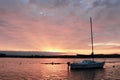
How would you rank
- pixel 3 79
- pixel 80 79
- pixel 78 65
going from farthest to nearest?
pixel 78 65, pixel 80 79, pixel 3 79

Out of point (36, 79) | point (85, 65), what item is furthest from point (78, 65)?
point (36, 79)

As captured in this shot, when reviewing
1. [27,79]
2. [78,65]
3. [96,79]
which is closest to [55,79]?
[27,79]

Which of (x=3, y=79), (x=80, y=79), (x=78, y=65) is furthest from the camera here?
(x=78, y=65)

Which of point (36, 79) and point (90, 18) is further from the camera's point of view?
point (90, 18)

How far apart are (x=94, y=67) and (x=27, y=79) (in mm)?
29405

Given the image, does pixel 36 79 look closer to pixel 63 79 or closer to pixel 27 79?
pixel 27 79

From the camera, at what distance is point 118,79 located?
160ft

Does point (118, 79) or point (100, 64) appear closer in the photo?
point (118, 79)

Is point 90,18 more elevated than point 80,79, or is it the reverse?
point 90,18

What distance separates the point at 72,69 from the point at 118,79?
81.5ft

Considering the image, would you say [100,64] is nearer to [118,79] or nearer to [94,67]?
[94,67]

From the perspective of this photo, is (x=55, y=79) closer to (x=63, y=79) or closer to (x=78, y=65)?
(x=63, y=79)

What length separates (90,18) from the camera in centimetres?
7200

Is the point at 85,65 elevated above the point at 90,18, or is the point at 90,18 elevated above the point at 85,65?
the point at 90,18
